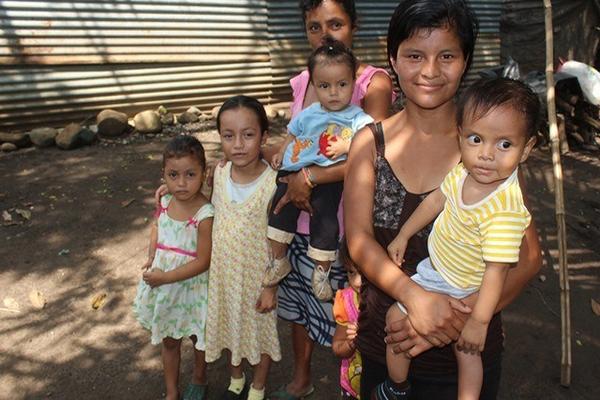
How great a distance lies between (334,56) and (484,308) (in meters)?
1.33

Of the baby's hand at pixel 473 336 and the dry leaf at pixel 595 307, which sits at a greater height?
the baby's hand at pixel 473 336

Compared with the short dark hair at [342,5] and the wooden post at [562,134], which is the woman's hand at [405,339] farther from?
the wooden post at [562,134]

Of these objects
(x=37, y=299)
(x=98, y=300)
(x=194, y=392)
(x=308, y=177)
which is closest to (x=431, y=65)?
(x=308, y=177)

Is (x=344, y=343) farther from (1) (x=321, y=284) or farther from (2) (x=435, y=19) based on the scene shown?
(2) (x=435, y=19)

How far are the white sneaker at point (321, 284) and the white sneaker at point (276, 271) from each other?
173mm

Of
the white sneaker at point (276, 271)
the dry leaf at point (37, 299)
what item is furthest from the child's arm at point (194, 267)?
the dry leaf at point (37, 299)

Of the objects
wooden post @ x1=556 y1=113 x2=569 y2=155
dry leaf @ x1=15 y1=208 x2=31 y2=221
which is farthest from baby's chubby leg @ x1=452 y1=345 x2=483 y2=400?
wooden post @ x1=556 y1=113 x2=569 y2=155

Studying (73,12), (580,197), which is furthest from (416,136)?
(73,12)

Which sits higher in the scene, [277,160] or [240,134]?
[240,134]

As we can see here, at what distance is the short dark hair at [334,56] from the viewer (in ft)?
8.04

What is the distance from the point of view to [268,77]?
28.7ft

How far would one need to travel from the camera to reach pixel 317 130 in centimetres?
257

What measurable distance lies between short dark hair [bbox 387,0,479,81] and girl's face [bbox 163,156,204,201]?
128 cm

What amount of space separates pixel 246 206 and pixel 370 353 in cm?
100
